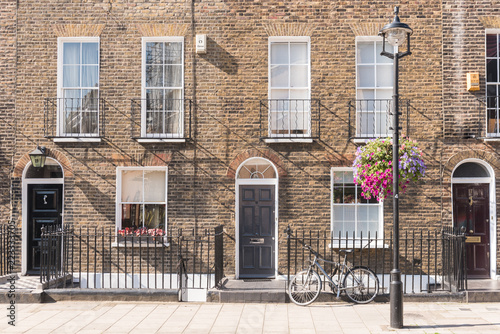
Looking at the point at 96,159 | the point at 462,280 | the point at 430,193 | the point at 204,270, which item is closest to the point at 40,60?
the point at 96,159

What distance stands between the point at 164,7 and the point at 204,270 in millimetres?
6295

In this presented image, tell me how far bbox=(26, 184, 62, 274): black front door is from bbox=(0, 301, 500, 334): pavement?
2.67 metres

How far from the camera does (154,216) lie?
11523mm

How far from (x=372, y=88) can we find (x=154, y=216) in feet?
19.7

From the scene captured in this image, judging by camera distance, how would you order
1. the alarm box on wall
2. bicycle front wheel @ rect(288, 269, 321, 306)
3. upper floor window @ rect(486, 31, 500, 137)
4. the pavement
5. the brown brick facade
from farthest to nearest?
upper floor window @ rect(486, 31, 500, 137)
the brown brick facade
the alarm box on wall
bicycle front wheel @ rect(288, 269, 321, 306)
the pavement

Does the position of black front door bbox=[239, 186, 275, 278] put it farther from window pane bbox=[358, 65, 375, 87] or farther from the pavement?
window pane bbox=[358, 65, 375, 87]

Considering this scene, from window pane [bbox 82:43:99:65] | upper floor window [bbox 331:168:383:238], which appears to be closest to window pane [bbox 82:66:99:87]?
window pane [bbox 82:43:99:65]

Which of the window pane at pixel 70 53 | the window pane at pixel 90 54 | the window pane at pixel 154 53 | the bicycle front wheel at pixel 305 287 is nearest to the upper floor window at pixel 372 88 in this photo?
the bicycle front wheel at pixel 305 287

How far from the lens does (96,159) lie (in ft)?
37.4

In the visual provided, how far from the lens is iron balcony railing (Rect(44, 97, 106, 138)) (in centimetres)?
1151

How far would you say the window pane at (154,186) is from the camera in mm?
11555

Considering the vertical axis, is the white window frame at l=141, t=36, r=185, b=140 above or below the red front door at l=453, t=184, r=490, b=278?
above

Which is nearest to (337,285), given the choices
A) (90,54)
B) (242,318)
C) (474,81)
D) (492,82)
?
(242,318)

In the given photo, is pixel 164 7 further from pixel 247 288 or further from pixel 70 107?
pixel 247 288
